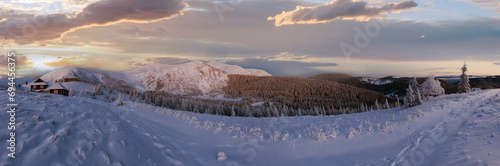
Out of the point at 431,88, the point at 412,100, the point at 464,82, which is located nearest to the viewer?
the point at 412,100

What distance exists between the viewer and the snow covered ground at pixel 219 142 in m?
10.6

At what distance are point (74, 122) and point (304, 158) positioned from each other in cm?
1300

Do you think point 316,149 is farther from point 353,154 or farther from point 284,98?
point 284,98

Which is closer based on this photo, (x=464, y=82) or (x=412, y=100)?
(x=412, y=100)

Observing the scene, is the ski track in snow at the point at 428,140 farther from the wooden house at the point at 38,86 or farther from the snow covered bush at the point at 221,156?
the wooden house at the point at 38,86

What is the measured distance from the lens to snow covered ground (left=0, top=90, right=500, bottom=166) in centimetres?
1058

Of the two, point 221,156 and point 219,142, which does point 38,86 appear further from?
point 221,156

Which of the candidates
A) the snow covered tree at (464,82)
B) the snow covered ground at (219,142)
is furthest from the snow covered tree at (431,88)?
the snow covered ground at (219,142)

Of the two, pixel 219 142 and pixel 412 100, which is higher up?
pixel 412 100

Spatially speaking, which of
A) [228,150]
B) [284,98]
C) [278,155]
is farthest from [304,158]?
[284,98]

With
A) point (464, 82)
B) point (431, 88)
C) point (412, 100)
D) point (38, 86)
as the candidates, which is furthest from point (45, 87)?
point (431, 88)

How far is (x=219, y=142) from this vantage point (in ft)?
64.0

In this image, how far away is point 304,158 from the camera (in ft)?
57.6

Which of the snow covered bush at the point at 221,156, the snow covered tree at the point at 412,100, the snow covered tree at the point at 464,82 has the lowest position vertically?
the snow covered bush at the point at 221,156
